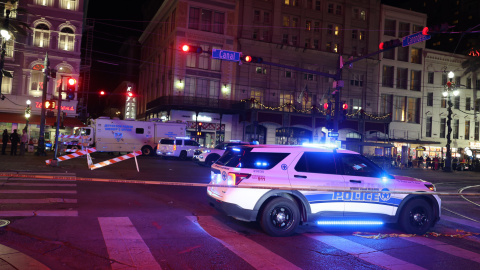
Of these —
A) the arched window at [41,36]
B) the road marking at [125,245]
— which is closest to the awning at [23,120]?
the arched window at [41,36]

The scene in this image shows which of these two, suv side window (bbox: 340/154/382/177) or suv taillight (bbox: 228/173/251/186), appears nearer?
suv taillight (bbox: 228/173/251/186)

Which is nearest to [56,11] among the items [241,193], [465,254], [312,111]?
[312,111]

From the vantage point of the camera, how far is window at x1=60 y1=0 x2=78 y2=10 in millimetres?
38938

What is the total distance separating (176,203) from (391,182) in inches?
222

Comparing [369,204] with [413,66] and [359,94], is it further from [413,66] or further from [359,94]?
[413,66]

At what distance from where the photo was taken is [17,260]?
524 cm

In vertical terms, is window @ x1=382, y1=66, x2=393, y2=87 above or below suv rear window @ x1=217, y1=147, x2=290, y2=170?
above

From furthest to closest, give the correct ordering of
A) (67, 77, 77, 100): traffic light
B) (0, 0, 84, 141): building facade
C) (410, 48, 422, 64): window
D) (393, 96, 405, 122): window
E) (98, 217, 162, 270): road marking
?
(410, 48, 422, 64): window < (393, 96, 405, 122): window < (0, 0, 84, 141): building facade < (67, 77, 77, 100): traffic light < (98, 217, 162, 270): road marking

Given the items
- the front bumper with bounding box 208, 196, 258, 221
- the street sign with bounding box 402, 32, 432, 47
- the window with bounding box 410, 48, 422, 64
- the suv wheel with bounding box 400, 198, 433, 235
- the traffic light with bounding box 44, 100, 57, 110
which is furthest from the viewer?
the window with bounding box 410, 48, 422, 64

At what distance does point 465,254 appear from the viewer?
685cm

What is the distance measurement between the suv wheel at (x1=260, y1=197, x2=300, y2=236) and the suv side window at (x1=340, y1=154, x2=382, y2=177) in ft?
4.87

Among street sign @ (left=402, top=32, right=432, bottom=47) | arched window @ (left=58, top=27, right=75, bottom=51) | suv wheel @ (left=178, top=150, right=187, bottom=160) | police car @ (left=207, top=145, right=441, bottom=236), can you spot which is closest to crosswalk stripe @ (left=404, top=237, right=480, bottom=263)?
police car @ (left=207, top=145, right=441, bottom=236)

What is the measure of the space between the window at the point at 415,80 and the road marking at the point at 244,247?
48205mm

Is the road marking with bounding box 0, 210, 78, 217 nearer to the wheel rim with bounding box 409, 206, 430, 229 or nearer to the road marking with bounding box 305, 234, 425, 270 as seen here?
the road marking with bounding box 305, 234, 425, 270
